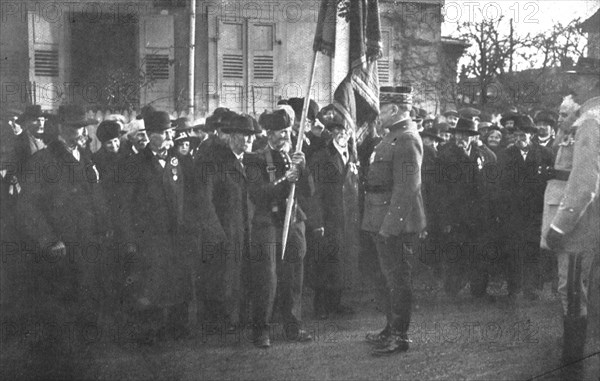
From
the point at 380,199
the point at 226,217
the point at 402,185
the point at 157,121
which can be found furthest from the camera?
the point at 226,217

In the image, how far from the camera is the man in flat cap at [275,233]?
20.8ft

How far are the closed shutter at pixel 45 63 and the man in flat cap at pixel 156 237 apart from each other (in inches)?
33.3

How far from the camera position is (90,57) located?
5.57 m

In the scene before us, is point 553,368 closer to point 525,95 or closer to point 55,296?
point 525,95

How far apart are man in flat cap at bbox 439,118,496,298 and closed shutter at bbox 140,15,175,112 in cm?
270

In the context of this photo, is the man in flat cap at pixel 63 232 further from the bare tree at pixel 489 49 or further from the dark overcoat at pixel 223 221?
the bare tree at pixel 489 49

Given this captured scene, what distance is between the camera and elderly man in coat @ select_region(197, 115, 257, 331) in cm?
641

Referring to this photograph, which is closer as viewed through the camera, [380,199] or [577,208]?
[577,208]

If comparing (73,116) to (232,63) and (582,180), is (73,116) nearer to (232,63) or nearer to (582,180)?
(232,63)

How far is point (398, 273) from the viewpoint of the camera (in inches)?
247

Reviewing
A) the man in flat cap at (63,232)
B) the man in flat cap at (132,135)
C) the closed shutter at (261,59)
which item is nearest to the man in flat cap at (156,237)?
the man in flat cap at (132,135)

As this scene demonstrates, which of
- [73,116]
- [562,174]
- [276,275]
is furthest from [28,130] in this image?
[562,174]

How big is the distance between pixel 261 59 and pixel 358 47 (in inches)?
27.7

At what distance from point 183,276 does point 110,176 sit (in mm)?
926
